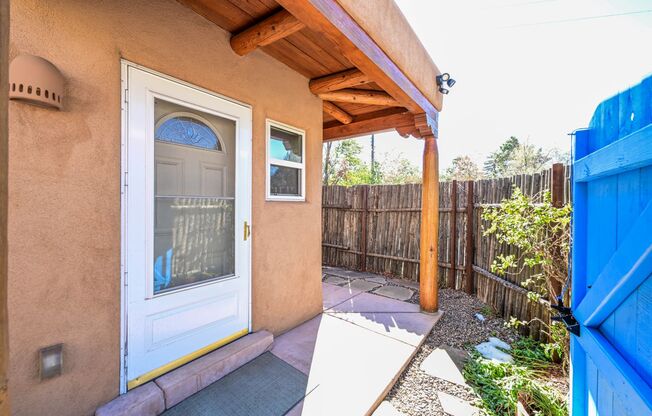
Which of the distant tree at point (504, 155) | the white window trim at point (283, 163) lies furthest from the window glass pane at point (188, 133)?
the distant tree at point (504, 155)

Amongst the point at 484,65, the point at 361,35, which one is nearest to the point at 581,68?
the point at 484,65

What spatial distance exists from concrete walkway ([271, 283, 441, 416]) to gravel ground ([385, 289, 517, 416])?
90 millimetres

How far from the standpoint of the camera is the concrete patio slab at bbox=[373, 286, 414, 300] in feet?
14.5

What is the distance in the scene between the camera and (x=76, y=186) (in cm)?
159

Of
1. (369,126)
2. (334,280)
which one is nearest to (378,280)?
(334,280)

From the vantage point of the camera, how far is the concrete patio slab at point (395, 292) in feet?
14.5

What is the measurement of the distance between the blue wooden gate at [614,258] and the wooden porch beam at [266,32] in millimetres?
1950

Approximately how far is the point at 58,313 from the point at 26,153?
3.03 feet

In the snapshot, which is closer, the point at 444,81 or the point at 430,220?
the point at 444,81

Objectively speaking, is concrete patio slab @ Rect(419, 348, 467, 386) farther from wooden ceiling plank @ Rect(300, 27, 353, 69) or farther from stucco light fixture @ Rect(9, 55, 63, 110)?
stucco light fixture @ Rect(9, 55, 63, 110)

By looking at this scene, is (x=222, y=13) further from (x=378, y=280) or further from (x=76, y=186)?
(x=378, y=280)

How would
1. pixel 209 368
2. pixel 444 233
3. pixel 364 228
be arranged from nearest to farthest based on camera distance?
pixel 209 368
pixel 444 233
pixel 364 228

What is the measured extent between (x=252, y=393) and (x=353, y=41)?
277 centimetres

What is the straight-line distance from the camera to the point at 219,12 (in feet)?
6.98
